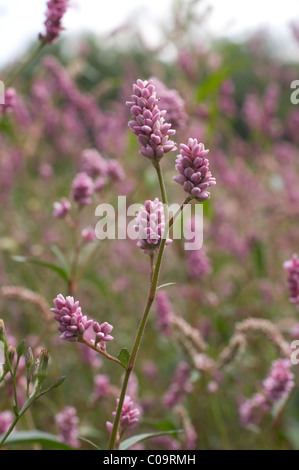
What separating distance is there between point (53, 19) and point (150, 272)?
433 millimetres

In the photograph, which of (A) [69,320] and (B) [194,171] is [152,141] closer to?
(B) [194,171]

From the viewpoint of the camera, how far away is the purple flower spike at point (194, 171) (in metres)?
0.62

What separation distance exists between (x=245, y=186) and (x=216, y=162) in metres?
0.20

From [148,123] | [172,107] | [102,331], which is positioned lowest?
[102,331]

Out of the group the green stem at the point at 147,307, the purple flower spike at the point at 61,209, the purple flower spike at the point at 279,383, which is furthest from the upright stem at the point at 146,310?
the purple flower spike at the point at 61,209

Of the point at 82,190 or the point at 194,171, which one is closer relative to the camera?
the point at 194,171

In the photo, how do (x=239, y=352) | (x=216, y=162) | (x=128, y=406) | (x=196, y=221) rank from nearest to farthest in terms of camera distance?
1. (x=128, y=406)
2. (x=239, y=352)
3. (x=196, y=221)
4. (x=216, y=162)

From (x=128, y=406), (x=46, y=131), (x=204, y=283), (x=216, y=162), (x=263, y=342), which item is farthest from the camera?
(x=216, y=162)

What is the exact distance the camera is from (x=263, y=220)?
2.26 metres

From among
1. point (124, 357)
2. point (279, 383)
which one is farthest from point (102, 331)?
point (279, 383)

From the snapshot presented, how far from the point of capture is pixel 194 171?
63cm

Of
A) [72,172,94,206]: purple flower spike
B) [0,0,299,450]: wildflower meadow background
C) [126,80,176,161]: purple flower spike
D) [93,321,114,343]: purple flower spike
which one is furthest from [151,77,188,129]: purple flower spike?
[93,321,114,343]: purple flower spike
